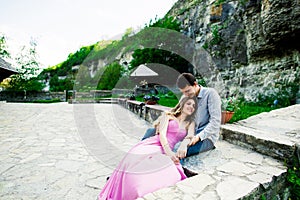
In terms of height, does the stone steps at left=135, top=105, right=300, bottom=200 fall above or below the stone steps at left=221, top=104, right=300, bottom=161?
below

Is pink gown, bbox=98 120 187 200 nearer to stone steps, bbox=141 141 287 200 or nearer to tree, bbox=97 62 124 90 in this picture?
stone steps, bbox=141 141 287 200

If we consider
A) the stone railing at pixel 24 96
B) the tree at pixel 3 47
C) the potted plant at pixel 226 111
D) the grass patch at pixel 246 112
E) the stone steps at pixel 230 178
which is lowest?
the stone railing at pixel 24 96

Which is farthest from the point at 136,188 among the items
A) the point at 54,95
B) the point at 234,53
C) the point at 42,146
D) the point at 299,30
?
the point at 54,95

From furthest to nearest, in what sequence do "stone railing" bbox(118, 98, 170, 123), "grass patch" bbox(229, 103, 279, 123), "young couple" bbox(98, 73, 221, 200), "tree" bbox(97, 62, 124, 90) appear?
Result: 1. "tree" bbox(97, 62, 124, 90)
2. "stone railing" bbox(118, 98, 170, 123)
3. "grass patch" bbox(229, 103, 279, 123)
4. "young couple" bbox(98, 73, 221, 200)

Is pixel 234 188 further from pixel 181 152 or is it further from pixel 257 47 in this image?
pixel 257 47

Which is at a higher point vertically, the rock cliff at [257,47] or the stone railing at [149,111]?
the rock cliff at [257,47]

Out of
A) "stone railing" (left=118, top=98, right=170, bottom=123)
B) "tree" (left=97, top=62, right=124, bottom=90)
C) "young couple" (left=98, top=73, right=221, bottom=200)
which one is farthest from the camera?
"tree" (left=97, top=62, right=124, bottom=90)


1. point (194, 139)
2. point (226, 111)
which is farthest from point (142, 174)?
point (226, 111)

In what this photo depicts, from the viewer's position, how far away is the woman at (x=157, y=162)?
1458 mm

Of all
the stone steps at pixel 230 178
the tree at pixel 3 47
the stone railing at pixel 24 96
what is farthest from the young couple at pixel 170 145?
the tree at pixel 3 47

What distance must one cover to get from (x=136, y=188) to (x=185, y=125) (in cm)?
86

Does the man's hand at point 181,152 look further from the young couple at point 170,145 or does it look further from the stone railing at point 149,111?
the stone railing at point 149,111

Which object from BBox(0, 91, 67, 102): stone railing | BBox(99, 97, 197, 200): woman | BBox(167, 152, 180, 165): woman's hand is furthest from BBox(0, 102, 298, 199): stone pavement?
BBox(0, 91, 67, 102): stone railing

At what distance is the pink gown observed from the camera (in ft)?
4.71
